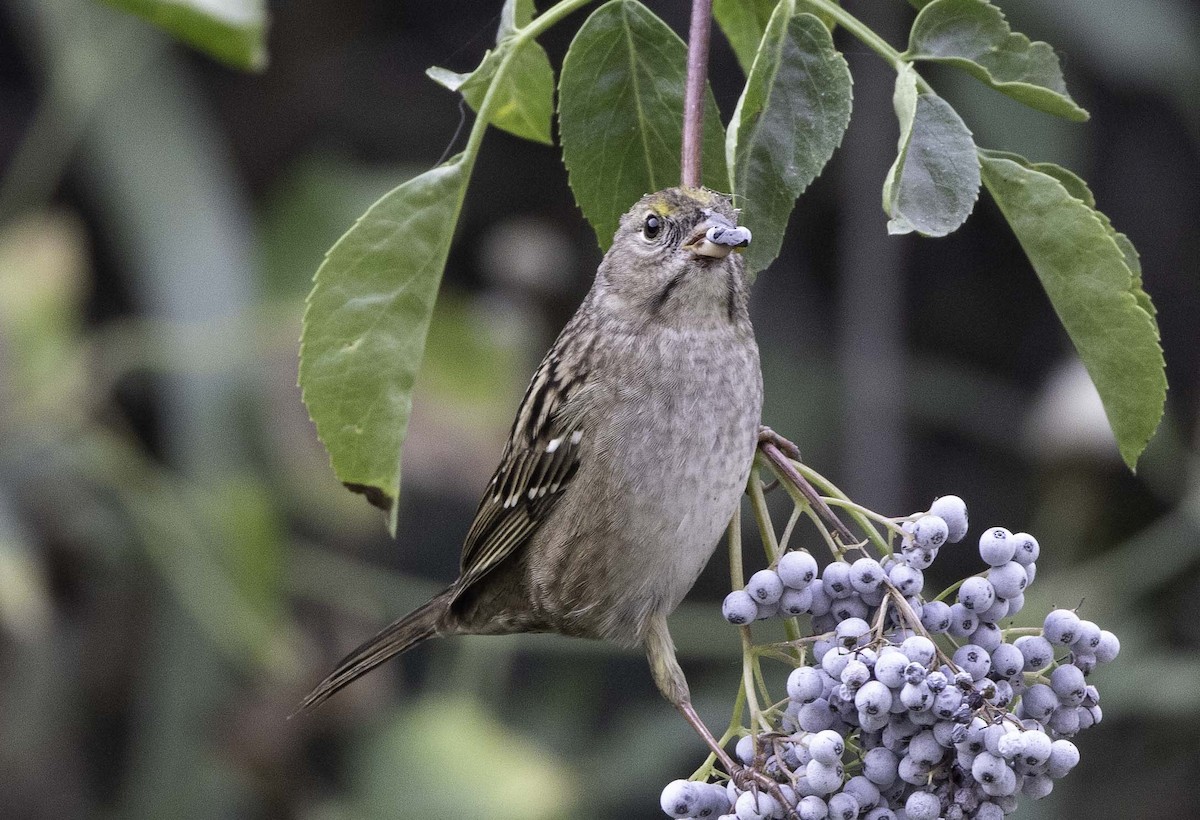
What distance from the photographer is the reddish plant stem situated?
57.6 inches

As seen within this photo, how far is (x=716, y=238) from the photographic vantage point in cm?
158

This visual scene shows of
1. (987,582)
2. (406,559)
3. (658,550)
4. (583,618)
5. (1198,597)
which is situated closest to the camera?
(987,582)

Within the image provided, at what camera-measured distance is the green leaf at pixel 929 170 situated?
133cm

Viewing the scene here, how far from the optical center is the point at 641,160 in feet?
5.52

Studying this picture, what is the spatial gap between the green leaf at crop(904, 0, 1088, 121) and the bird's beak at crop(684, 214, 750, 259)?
0.26 metres

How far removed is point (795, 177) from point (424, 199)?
392 millimetres

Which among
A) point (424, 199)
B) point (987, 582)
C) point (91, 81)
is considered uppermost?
point (424, 199)

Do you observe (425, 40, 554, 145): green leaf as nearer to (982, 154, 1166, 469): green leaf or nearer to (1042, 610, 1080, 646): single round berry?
(982, 154, 1166, 469): green leaf

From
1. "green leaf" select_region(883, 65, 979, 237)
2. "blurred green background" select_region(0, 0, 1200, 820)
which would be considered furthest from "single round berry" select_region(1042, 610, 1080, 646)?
"blurred green background" select_region(0, 0, 1200, 820)

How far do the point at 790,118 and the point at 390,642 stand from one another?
139 centimetres

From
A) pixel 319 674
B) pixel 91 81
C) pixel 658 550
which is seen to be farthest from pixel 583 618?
pixel 91 81

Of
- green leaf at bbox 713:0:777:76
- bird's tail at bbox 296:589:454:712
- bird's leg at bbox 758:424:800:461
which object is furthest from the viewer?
bird's tail at bbox 296:589:454:712

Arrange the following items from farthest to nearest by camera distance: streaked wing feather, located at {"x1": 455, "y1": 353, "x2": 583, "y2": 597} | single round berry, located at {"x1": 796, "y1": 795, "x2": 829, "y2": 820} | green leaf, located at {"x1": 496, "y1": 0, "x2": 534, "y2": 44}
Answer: streaked wing feather, located at {"x1": 455, "y1": 353, "x2": 583, "y2": 597}
green leaf, located at {"x1": 496, "y1": 0, "x2": 534, "y2": 44}
single round berry, located at {"x1": 796, "y1": 795, "x2": 829, "y2": 820}

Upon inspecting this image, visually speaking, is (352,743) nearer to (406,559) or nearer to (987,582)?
(406,559)
